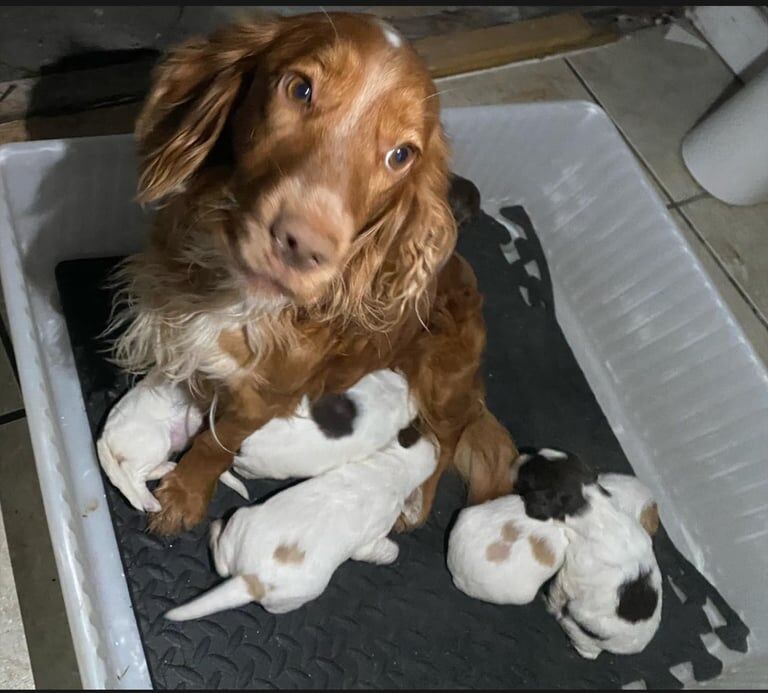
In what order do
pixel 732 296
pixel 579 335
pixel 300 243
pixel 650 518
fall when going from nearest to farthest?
1. pixel 300 243
2. pixel 650 518
3. pixel 579 335
4. pixel 732 296

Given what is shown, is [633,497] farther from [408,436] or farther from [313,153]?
[313,153]

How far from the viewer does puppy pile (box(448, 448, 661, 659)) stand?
192 centimetres

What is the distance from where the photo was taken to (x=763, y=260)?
295 cm

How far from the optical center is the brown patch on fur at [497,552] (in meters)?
1.95

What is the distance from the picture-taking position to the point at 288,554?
178cm

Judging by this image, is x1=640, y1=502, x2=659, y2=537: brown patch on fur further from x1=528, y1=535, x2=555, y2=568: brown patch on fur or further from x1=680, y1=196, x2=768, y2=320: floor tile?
x1=680, y1=196, x2=768, y2=320: floor tile

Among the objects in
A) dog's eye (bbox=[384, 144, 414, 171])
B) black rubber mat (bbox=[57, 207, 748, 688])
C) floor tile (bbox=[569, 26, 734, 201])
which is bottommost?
black rubber mat (bbox=[57, 207, 748, 688])

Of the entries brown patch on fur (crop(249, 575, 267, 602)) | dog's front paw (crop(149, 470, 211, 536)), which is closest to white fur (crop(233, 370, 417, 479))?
dog's front paw (crop(149, 470, 211, 536))

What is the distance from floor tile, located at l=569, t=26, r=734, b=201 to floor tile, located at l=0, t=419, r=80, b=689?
7.13 feet

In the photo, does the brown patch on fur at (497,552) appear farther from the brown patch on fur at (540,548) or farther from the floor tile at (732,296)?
the floor tile at (732,296)

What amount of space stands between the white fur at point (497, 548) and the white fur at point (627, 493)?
0.75ft

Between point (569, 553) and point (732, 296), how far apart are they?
130 centimetres

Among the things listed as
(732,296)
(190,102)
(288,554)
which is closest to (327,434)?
(288,554)

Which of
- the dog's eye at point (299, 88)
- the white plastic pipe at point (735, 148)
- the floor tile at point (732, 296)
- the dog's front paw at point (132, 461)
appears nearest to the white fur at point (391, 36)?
the dog's eye at point (299, 88)
